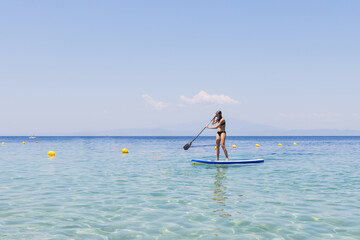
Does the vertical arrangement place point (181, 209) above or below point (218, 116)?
below

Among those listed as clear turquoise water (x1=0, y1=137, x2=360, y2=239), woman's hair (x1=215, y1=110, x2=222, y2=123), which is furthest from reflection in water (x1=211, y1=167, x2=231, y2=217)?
woman's hair (x1=215, y1=110, x2=222, y2=123)

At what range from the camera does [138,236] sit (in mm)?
6160

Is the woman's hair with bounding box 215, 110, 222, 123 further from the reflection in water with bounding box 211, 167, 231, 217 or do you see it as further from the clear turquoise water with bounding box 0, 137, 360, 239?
the clear turquoise water with bounding box 0, 137, 360, 239

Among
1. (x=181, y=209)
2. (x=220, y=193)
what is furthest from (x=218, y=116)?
(x=181, y=209)

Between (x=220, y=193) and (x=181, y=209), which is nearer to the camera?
(x=181, y=209)

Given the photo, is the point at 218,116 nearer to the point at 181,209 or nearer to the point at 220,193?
the point at 220,193

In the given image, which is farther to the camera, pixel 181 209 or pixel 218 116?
pixel 218 116

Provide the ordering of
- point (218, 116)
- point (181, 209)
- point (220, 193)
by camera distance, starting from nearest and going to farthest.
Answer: point (181, 209), point (220, 193), point (218, 116)

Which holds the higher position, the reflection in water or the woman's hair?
the woman's hair

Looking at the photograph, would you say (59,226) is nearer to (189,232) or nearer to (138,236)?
(138,236)

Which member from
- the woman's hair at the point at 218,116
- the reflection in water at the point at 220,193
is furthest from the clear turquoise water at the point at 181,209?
the woman's hair at the point at 218,116

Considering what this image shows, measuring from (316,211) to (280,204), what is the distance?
971mm

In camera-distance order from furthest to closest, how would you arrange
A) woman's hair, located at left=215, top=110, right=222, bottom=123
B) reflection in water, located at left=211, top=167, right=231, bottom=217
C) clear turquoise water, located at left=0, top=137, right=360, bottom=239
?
woman's hair, located at left=215, top=110, right=222, bottom=123, reflection in water, located at left=211, top=167, right=231, bottom=217, clear turquoise water, located at left=0, top=137, right=360, bottom=239

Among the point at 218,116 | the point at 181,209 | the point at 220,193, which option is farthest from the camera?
the point at 218,116
